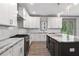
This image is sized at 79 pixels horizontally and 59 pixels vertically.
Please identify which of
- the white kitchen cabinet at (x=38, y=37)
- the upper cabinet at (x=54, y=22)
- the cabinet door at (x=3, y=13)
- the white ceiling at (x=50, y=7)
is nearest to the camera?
the cabinet door at (x=3, y=13)

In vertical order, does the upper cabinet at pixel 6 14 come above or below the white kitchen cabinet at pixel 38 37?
above

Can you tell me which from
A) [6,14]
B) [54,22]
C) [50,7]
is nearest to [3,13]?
[6,14]

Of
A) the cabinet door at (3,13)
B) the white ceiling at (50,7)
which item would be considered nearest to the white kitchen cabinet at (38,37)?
the white ceiling at (50,7)

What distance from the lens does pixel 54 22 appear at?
10.9 metres

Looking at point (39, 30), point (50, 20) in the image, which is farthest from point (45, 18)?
point (39, 30)

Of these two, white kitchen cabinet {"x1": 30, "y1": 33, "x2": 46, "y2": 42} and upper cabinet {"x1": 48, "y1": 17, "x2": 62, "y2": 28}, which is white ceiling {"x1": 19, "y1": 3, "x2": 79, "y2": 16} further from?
white kitchen cabinet {"x1": 30, "y1": 33, "x2": 46, "y2": 42}

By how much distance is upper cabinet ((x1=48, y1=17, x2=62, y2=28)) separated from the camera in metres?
10.8

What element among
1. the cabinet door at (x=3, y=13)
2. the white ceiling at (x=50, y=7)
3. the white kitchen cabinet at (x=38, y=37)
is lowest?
the white kitchen cabinet at (x=38, y=37)

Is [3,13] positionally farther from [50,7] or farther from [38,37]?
[38,37]

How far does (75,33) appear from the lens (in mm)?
11031

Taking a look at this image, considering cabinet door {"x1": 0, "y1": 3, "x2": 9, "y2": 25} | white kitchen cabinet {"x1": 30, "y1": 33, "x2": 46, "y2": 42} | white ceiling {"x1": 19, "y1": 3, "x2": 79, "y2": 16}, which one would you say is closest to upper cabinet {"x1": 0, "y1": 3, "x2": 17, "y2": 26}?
cabinet door {"x1": 0, "y1": 3, "x2": 9, "y2": 25}

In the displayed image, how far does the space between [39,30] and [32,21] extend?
0.94 meters

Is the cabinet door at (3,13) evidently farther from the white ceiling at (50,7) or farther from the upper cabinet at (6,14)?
the white ceiling at (50,7)

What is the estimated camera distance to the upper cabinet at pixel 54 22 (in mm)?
10766
